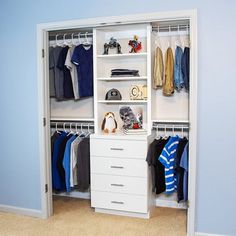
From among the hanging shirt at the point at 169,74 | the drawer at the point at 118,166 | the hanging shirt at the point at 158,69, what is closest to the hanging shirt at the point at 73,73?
the drawer at the point at 118,166

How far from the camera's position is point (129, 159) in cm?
317

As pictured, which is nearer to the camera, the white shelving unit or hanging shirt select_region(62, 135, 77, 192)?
the white shelving unit

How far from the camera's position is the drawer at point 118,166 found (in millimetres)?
3135

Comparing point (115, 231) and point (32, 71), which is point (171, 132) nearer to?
point (115, 231)

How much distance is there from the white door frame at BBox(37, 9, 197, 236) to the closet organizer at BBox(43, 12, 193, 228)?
22 cm

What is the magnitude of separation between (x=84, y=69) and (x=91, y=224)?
5.89 feet

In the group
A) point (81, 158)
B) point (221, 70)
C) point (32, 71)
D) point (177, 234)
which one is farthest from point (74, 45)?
point (177, 234)

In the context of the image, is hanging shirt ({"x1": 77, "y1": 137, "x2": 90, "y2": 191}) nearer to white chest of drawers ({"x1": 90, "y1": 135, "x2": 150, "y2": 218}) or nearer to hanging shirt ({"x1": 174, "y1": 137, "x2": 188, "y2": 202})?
white chest of drawers ({"x1": 90, "y1": 135, "x2": 150, "y2": 218})

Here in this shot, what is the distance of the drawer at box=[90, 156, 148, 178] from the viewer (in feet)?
10.3

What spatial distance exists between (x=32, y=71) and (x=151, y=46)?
53.4 inches

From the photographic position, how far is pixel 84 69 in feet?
11.7

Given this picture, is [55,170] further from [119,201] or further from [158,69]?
[158,69]

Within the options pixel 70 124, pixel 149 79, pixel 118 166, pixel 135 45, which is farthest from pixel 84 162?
pixel 135 45

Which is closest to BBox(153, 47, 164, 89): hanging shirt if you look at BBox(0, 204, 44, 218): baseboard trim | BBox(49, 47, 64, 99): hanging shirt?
BBox(49, 47, 64, 99): hanging shirt
